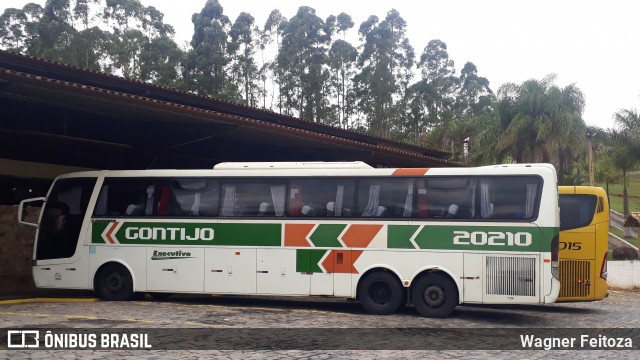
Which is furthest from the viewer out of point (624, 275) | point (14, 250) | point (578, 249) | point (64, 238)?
point (624, 275)

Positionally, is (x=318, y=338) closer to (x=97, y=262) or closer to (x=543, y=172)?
(x=543, y=172)

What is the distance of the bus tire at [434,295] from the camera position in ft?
40.6

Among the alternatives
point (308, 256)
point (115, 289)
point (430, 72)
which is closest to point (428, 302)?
point (308, 256)

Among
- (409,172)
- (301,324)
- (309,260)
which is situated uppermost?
(409,172)

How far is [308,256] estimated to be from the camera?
13.1 m

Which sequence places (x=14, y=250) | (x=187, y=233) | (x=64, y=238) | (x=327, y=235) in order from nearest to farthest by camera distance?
(x=327, y=235) → (x=187, y=233) → (x=64, y=238) → (x=14, y=250)

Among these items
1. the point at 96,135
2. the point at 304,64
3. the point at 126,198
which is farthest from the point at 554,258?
the point at 304,64

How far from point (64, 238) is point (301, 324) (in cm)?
620

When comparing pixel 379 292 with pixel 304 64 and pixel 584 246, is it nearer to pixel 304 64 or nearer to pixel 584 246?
pixel 584 246

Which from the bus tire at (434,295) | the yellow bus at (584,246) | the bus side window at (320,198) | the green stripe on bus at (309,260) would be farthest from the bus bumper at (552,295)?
the green stripe on bus at (309,260)

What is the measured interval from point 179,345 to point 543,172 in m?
7.24

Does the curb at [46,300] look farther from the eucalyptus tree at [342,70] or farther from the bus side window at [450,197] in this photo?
the eucalyptus tree at [342,70]

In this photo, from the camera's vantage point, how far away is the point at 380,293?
12.8m

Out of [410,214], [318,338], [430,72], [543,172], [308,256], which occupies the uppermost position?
[430,72]
